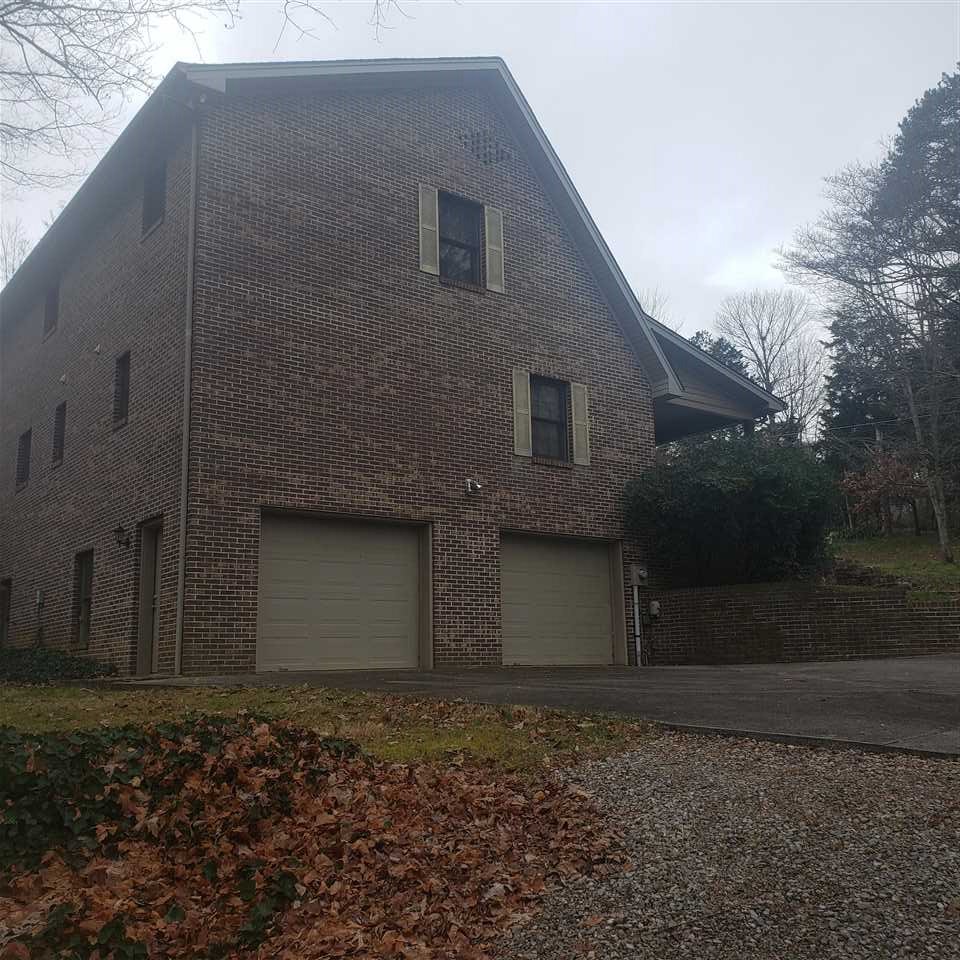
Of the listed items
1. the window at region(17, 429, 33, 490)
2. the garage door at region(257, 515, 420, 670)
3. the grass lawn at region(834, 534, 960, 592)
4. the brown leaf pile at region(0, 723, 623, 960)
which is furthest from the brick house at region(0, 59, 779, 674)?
the grass lawn at region(834, 534, 960, 592)

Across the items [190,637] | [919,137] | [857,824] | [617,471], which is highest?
[919,137]

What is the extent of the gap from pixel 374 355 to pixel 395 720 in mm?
7732

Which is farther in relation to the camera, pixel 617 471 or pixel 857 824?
pixel 617 471

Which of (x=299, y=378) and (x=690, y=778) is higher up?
(x=299, y=378)

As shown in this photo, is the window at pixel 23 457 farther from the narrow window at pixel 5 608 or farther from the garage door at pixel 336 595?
the garage door at pixel 336 595

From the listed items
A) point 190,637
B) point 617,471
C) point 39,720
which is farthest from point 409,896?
point 617,471

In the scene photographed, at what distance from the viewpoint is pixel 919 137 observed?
95.6 ft

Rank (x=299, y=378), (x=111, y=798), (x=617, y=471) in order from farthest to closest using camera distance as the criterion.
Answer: (x=617, y=471) < (x=299, y=378) < (x=111, y=798)

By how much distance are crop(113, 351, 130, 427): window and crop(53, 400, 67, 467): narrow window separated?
2702 millimetres

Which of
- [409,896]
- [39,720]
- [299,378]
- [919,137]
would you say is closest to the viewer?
[409,896]

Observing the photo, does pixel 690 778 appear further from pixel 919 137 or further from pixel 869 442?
pixel 869 442

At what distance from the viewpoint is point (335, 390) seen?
508 inches

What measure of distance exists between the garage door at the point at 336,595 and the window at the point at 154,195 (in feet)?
16.7

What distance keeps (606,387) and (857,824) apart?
12872 mm
